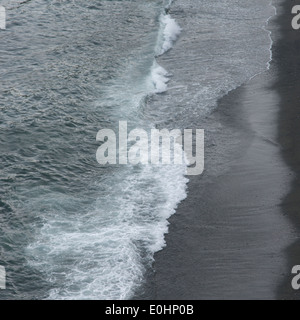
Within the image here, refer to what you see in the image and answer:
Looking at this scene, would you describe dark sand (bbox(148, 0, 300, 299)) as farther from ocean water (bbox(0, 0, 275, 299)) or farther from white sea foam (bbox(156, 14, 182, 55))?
white sea foam (bbox(156, 14, 182, 55))

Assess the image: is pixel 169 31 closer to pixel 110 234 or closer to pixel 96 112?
pixel 96 112

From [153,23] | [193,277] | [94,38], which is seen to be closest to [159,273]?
[193,277]

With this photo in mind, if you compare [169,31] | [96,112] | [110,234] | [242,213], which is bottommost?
[110,234]

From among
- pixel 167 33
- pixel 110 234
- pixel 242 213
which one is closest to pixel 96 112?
pixel 110 234

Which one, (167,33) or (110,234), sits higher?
(167,33)

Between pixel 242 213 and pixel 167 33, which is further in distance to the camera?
pixel 167 33
